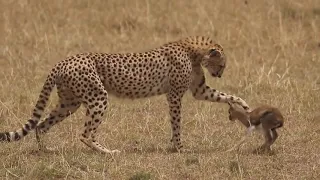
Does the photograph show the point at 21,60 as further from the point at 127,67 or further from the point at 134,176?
the point at 134,176

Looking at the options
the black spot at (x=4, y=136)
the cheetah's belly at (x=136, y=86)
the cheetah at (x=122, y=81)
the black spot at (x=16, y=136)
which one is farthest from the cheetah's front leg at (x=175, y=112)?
the black spot at (x=4, y=136)

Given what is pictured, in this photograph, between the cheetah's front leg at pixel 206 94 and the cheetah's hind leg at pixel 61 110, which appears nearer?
the cheetah's hind leg at pixel 61 110

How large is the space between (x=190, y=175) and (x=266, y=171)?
62 centimetres

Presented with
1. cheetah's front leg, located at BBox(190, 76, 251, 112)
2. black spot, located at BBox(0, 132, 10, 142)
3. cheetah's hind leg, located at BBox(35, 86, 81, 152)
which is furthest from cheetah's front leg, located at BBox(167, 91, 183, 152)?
black spot, located at BBox(0, 132, 10, 142)

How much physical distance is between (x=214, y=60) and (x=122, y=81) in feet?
3.17

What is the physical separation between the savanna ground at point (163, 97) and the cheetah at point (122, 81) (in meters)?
0.23

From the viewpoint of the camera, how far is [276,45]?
11.4m

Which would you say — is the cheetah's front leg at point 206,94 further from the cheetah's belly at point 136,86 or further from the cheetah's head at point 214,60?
the cheetah's belly at point 136,86

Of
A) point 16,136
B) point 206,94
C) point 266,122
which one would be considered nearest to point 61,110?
point 16,136

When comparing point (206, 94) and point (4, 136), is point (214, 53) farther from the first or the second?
point (4, 136)

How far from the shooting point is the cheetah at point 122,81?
680 cm

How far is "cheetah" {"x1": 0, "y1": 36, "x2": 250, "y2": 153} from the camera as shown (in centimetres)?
680

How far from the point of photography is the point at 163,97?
9.28m

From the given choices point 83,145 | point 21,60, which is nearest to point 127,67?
point 83,145
